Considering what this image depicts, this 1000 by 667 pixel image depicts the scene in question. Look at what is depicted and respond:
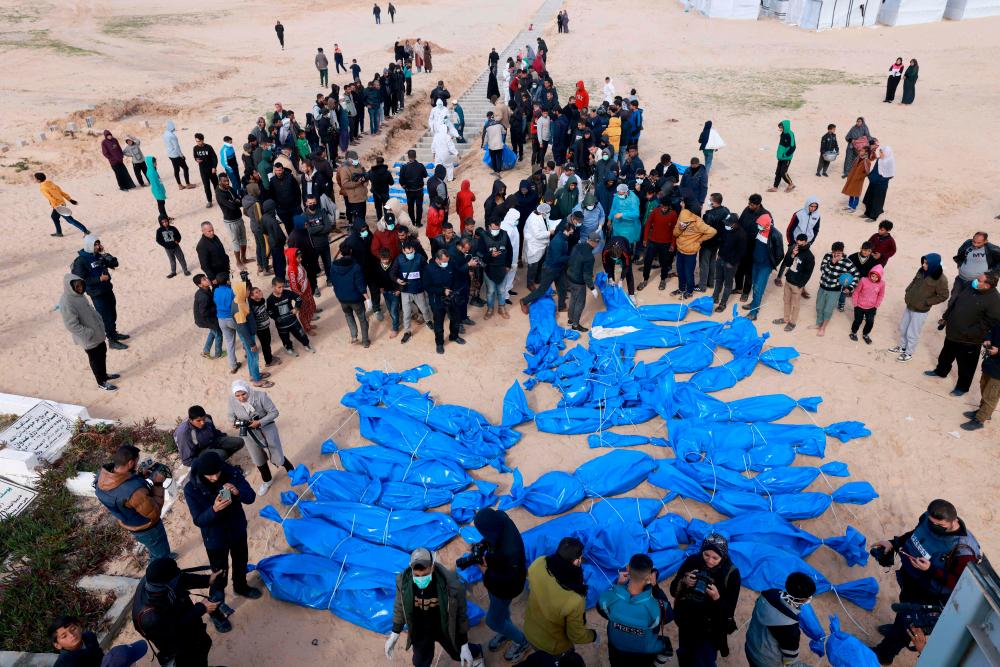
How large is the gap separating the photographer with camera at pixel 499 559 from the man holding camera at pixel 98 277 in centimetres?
699

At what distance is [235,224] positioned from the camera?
11.4 m

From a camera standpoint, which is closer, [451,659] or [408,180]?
[451,659]

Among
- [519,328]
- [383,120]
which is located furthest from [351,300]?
[383,120]

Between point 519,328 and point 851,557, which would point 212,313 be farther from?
point 851,557

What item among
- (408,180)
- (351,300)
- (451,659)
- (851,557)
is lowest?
(451,659)

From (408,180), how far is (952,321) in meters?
9.07

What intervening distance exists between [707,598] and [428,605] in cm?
198

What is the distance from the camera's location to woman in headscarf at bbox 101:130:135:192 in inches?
583

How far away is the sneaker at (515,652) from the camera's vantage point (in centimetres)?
534

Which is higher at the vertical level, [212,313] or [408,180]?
[408,180]

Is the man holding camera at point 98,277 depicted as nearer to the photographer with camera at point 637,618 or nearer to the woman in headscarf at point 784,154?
the photographer with camera at point 637,618

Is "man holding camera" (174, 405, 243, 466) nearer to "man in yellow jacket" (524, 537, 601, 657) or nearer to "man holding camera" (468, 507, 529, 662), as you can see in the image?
"man holding camera" (468, 507, 529, 662)

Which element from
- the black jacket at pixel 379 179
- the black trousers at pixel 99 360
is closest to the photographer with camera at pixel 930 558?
the black trousers at pixel 99 360

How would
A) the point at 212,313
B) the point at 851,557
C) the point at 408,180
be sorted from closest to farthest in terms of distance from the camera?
the point at 851,557 → the point at 212,313 → the point at 408,180
